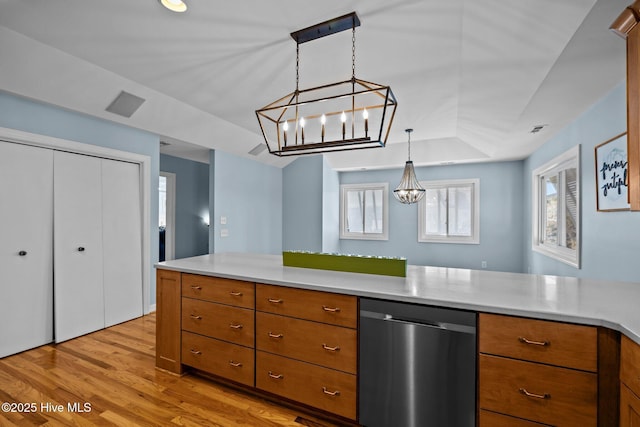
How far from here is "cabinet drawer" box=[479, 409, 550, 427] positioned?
136 cm

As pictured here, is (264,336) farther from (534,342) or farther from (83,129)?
(83,129)

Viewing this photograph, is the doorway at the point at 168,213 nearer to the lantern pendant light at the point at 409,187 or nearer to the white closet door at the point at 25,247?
the white closet door at the point at 25,247

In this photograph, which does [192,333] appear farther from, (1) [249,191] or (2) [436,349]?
(1) [249,191]

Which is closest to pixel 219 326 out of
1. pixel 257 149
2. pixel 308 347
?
pixel 308 347

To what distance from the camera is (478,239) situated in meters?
5.77

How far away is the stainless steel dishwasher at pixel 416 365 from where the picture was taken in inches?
57.6

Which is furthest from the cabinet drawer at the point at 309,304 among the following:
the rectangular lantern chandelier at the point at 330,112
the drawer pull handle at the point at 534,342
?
the rectangular lantern chandelier at the point at 330,112

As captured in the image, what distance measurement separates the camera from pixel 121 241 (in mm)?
3646

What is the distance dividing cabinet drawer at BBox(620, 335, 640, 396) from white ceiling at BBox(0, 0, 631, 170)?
152cm

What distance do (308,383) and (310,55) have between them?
249cm

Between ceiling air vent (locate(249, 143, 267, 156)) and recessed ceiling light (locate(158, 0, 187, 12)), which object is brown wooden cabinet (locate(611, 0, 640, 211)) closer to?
recessed ceiling light (locate(158, 0, 187, 12))

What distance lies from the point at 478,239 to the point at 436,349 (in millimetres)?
4930

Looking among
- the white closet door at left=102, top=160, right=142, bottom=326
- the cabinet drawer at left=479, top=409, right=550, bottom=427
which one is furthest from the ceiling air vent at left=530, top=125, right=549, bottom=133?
the white closet door at left=102, top=160, right=142, bottom=326

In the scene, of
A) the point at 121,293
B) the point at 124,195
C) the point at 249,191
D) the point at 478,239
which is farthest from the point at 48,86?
the point at 478,239
